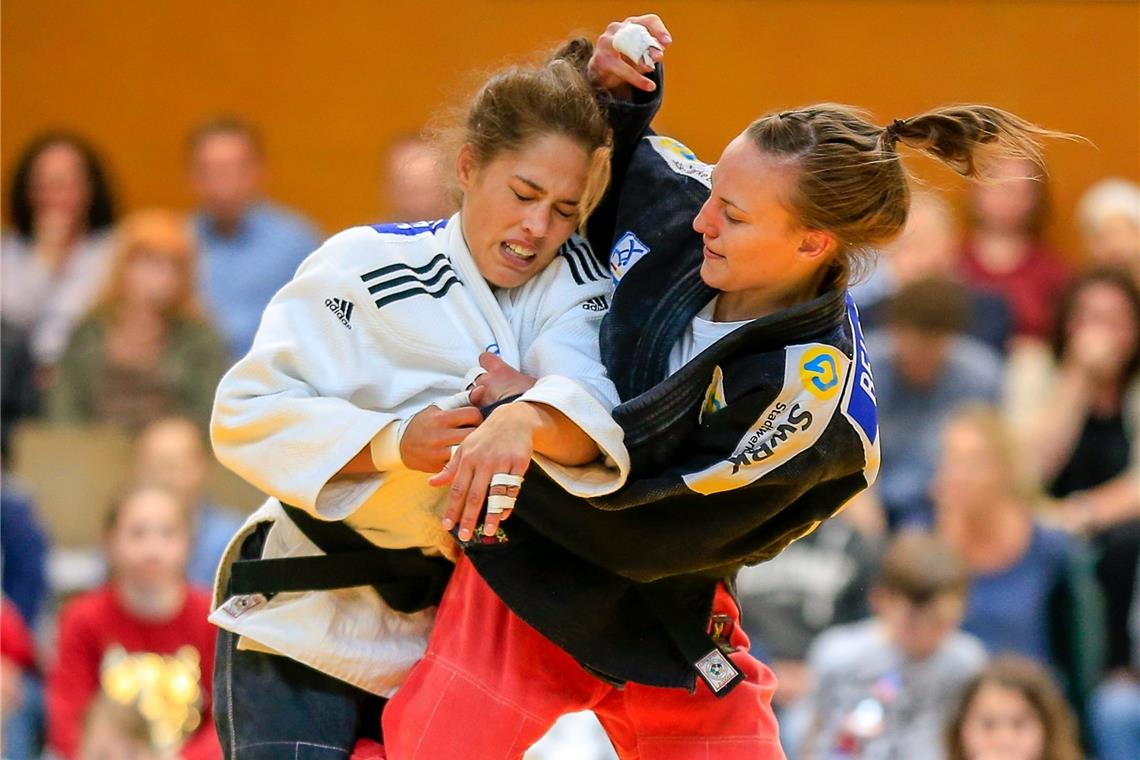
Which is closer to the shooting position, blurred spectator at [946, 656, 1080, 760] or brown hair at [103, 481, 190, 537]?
blurred spectator at [946, 656, 1080, 760]

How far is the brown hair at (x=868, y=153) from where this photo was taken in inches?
93.2

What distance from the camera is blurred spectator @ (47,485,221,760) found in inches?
184

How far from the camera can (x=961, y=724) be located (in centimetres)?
419

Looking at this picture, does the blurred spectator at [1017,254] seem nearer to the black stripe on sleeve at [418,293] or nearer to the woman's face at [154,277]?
the woman's face at [154,277]

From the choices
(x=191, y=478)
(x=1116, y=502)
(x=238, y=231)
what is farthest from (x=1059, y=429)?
(x=238, y=231)

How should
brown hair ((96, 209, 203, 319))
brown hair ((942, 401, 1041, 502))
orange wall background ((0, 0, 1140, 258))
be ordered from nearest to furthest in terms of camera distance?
brown hair ((942, 401, 1041, 502))
brown hair ((96, 209, 203, 319))
orange wall background ((0, 0, 1140, 258))

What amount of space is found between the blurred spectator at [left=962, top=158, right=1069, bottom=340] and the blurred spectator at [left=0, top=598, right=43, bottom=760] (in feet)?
11.7

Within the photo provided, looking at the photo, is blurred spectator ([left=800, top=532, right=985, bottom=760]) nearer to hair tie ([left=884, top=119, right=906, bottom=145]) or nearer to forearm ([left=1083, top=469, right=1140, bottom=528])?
forearm ([left=1083, top=469, right=1140, bottom=528])

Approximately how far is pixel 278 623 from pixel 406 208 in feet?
11.6

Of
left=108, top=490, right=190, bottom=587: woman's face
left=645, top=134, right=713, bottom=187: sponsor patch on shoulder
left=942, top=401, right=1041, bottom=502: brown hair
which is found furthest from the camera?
left=942, top=401, right=1041, bottom=502: brown hair

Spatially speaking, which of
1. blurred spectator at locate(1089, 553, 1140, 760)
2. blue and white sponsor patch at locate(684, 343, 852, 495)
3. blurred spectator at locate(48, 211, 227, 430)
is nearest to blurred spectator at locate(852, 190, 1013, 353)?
blurred spectator at locate(1089, 553, 1140, 760)

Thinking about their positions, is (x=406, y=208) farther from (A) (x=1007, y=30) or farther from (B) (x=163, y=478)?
(A) (x=1007, y=30)

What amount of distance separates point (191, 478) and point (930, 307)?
245 cm

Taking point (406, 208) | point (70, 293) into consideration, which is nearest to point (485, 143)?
point (406, 208)
